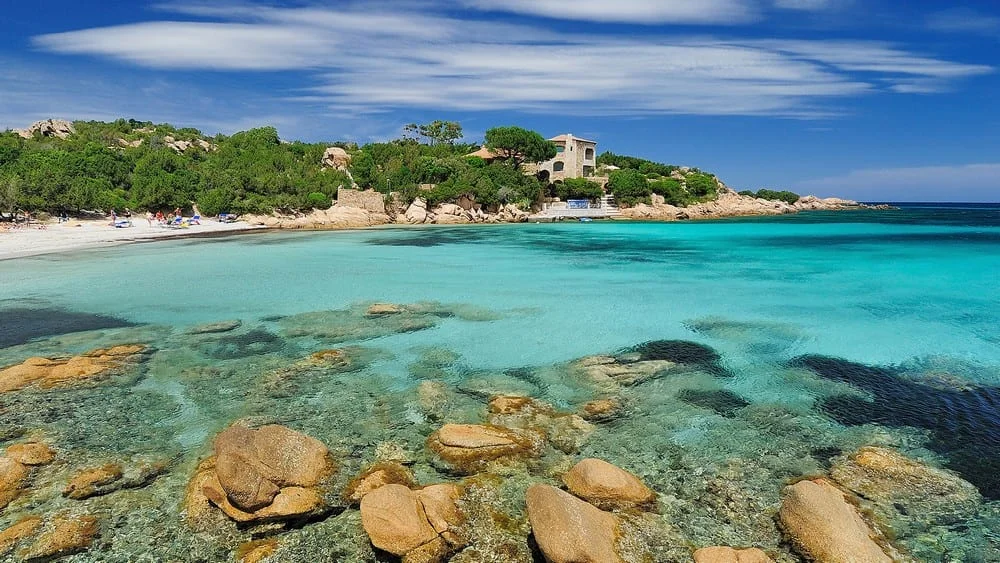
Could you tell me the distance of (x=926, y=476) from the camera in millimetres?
6457

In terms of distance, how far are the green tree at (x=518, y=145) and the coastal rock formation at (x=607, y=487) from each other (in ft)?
230

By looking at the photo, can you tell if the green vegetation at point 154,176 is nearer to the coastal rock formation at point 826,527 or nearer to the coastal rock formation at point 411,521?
the coastal rock formation at point 411,521

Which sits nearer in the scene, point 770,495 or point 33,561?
point 33,561

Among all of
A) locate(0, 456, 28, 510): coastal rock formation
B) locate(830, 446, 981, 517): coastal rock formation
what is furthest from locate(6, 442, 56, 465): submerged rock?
locate(830, 446, 981, 517): coastal rock formation

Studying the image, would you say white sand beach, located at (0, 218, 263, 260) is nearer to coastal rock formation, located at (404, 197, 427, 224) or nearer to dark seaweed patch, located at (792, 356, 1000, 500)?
coastal rock formation, located at (404, 197, 427, 224)

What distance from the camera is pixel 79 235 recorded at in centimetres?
3606

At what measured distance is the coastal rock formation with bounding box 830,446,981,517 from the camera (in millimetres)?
5914

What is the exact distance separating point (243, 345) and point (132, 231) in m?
35.5

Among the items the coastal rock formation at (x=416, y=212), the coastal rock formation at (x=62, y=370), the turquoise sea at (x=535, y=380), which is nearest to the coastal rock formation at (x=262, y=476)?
the turquoise sea at (x=535, y=380)

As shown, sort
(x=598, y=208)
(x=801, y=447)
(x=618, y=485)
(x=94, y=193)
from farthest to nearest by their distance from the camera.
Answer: (x=598, y=208) → (x=94, y=193) → (x=801, y=447) → (x=618, y=485)

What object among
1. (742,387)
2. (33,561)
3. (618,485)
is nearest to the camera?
(33,561)

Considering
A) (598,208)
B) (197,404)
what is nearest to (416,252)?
(197,404)

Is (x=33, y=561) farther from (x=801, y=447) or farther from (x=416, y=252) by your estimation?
(x=416, y=252)

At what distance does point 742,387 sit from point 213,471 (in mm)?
8481
